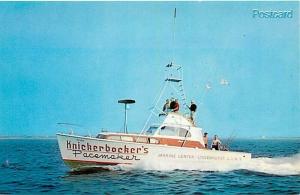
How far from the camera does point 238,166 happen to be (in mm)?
20359

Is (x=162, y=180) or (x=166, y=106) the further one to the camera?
(x=166, y=106)

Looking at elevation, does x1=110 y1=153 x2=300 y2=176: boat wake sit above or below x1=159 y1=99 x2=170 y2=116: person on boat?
below

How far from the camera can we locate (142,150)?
1906 cm

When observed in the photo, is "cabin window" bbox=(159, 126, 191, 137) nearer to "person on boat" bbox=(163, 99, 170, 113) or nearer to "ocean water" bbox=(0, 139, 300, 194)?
"person on boat" bbox=(163, 99, 170, 113)

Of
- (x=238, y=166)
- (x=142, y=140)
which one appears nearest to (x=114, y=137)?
(x=142, y=140)

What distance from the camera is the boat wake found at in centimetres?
1927

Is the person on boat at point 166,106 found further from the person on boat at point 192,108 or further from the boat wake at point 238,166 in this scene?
the boat wake at point 238,166

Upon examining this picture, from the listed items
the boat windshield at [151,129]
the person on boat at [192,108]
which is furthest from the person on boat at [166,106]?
the person on boat at [192,108]

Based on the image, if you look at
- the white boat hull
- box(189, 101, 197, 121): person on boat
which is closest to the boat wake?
the white boat hull

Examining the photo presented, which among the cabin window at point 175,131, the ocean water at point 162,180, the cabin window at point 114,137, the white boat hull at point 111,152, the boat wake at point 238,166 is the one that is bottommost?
the ocean water at point 162,180

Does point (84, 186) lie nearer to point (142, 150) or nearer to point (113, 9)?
point (142, 150)

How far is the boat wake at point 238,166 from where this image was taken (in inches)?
758

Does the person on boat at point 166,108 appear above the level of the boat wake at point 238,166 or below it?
above

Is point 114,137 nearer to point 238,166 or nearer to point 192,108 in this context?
point 192,108
